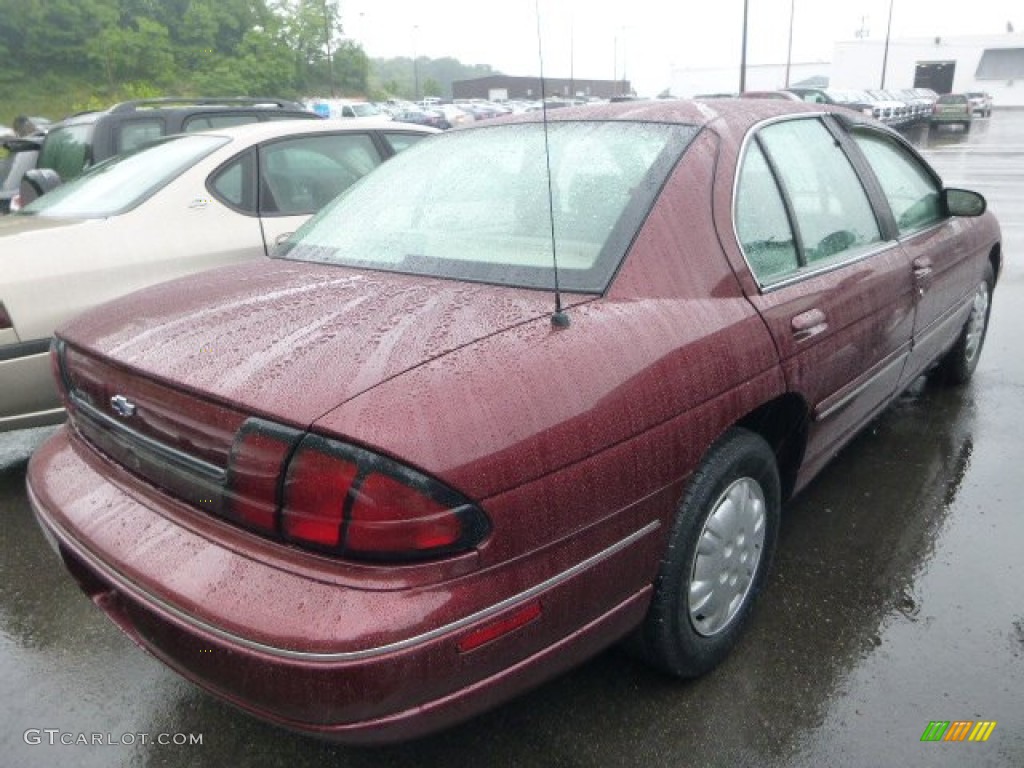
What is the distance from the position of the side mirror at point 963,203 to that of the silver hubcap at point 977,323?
698 millimetres

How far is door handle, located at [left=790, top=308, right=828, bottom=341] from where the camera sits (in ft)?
7.50

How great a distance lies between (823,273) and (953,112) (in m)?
37.1

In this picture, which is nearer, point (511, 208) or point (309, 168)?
point (511, 208)

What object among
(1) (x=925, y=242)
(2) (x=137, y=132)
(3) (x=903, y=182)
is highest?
(2) (x=137, y=132)

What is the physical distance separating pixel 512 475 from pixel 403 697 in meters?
0.46

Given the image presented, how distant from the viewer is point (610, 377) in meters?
1.73

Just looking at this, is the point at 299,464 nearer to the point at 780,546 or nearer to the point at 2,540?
the point at 780,546

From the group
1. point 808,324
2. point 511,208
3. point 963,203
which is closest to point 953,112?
point 963,203

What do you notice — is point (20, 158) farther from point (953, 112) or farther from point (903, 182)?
point (953, 112)

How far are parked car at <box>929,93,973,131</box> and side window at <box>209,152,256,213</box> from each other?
36.4 meters

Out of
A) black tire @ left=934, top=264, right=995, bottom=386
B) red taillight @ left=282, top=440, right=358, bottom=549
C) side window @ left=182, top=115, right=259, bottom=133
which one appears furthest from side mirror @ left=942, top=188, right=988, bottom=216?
side window @ left=182, top=115, right=259, bottom=133

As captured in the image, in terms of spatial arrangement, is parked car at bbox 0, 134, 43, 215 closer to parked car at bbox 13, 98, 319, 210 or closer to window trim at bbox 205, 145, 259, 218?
parked car at bbox 13, 98, 319, 210

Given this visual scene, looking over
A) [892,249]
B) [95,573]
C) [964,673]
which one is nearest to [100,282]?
[95,573]

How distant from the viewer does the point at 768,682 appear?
2232mm
